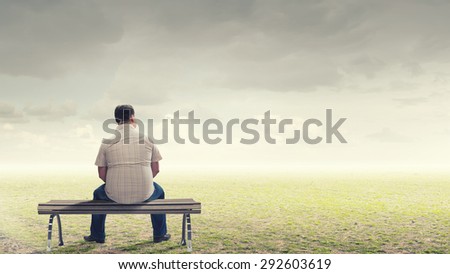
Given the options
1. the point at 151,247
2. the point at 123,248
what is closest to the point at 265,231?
the point at 151,247

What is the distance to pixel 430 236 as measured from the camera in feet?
31.3

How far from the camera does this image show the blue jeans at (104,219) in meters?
8.10

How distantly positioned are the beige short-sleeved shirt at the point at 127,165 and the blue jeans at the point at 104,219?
234mm

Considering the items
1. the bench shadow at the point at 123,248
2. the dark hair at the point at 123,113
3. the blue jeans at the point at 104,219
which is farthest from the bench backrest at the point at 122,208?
the dark hair at the point at 123,113

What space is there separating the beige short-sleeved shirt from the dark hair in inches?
3.8

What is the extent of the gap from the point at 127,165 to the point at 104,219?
1168mm

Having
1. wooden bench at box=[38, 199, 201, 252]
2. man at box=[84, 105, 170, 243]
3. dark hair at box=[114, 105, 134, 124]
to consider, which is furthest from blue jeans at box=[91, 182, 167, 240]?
dark hair at box=[114, 105, 134, 124]

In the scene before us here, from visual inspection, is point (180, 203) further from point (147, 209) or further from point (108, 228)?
point (108, 228)

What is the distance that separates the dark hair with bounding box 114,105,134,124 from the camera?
7.79 metres

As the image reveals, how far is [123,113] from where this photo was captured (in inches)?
307

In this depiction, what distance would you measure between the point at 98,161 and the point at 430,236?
641 centimetres

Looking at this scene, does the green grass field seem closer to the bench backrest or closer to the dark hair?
the bench backrest

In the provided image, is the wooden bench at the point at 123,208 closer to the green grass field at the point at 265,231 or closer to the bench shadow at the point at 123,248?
the bench shadow at the point at 123,248

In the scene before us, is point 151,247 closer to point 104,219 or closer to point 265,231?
point 104,219
